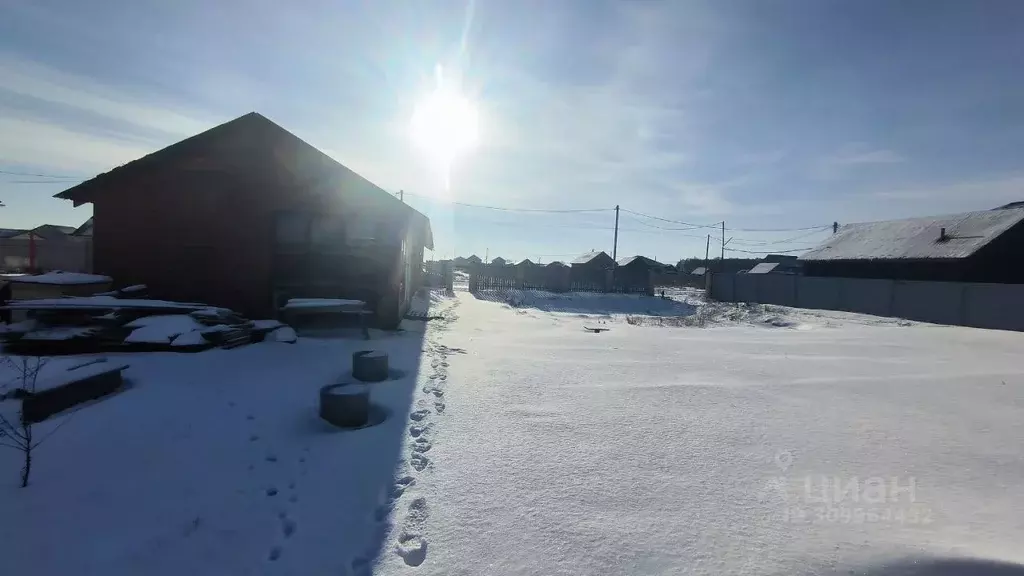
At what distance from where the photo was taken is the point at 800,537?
3.56m

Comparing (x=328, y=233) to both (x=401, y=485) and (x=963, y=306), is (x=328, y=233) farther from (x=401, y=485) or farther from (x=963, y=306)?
(x=963, y=306)

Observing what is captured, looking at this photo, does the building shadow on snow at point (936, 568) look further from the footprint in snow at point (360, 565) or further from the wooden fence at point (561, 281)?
the wooden fence at point (561, 281)

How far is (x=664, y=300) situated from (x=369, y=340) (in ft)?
92.1

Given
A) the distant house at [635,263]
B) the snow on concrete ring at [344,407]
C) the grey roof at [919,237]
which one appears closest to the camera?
the snow on concrete ring at [344,407]

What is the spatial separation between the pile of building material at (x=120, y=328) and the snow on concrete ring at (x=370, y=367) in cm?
309

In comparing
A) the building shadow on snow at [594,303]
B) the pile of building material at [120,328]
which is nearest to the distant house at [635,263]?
the building shadow on snow at [594,303]

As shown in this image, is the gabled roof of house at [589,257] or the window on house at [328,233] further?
the gabled roof of house at [589,257]

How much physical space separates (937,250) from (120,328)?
3742 cm

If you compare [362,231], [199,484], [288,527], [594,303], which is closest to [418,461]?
[288,527]

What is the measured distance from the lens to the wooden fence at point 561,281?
128ft

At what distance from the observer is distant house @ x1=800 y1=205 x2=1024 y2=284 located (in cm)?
2681

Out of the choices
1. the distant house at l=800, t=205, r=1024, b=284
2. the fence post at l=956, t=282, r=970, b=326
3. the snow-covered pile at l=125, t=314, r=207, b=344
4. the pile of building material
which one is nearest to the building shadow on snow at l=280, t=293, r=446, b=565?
the pile of building material

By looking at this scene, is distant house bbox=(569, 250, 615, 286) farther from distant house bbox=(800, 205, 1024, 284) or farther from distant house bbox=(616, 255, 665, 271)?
distant house bbox=(800, 205, 1024, 284)

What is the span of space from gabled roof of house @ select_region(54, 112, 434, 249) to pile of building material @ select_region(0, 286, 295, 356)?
3575 mm
